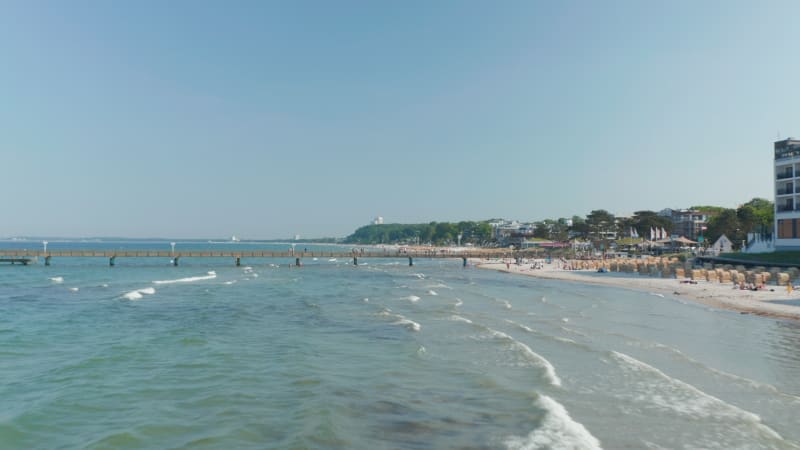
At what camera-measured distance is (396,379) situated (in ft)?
53.1

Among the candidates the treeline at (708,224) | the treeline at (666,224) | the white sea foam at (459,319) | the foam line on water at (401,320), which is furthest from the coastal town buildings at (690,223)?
the foam line on water at (401,320)

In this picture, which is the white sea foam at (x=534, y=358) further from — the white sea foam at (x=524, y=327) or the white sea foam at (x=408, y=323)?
the white sea foam at (x=408, y=323)

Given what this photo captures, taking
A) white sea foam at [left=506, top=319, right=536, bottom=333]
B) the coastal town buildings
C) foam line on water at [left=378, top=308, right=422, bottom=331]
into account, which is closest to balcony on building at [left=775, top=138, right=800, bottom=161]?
white sea foam at [left=506, top=319, right=536, bottom=333]

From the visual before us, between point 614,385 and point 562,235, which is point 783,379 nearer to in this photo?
point 614,385

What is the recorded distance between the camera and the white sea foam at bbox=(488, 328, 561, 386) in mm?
16362

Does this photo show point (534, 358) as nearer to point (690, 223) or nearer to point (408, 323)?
point (408, 323)

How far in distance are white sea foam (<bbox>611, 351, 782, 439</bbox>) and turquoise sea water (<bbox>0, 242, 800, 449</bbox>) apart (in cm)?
7

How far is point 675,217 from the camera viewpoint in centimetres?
15362

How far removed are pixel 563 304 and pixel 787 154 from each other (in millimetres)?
43324

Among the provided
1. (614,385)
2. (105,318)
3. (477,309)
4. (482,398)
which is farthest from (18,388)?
(477,309)

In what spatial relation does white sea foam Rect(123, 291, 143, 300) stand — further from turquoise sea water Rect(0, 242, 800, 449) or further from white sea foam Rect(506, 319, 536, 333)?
white sea foam Rect(506, 319, 536, 333)

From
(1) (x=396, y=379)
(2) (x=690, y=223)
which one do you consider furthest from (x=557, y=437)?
(2) (x=690, y=223)

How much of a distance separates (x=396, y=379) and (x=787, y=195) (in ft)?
205

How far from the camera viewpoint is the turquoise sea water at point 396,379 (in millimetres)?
11664
